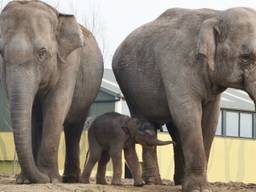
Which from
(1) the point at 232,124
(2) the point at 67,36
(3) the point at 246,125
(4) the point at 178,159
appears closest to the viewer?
(2) the point at 67,36

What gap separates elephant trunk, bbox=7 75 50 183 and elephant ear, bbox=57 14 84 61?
2.31 feet

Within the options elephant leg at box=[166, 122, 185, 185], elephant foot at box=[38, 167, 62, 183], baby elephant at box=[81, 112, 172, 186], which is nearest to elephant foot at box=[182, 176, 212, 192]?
baby elephant at box=[81, 112, 172, 186]

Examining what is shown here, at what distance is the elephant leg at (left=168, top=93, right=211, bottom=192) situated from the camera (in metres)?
9.27

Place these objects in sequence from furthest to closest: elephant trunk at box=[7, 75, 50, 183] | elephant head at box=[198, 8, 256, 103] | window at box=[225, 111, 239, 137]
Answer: window at box=[225, 111, 239, 137] < elephant head at box=[198, 8, 256, 103] < elephant trunk at box=[7, 75, 50, 183]

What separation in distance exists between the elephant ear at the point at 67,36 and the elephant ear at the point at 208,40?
138cm

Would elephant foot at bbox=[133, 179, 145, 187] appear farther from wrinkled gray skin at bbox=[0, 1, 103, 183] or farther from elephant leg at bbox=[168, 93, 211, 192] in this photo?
wrinkled gray skin at bbox=[0, 1, 103, 183]

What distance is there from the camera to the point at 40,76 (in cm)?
938

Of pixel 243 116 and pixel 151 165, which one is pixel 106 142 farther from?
pixel 243 116

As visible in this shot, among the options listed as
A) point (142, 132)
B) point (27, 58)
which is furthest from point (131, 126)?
point (27, 58)

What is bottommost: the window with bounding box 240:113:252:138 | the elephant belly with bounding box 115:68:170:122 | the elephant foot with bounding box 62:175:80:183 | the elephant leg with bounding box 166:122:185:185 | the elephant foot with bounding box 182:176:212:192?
the window with bounding box 240:113:252:138

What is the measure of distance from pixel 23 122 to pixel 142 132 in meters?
1.78

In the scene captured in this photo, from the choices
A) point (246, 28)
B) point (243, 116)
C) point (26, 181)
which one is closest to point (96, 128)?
point (26, 181)

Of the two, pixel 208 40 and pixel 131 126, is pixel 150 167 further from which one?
pixel 208 40

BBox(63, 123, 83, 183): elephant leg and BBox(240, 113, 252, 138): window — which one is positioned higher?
BBox(63, 123, 83, 183): elephant leg
